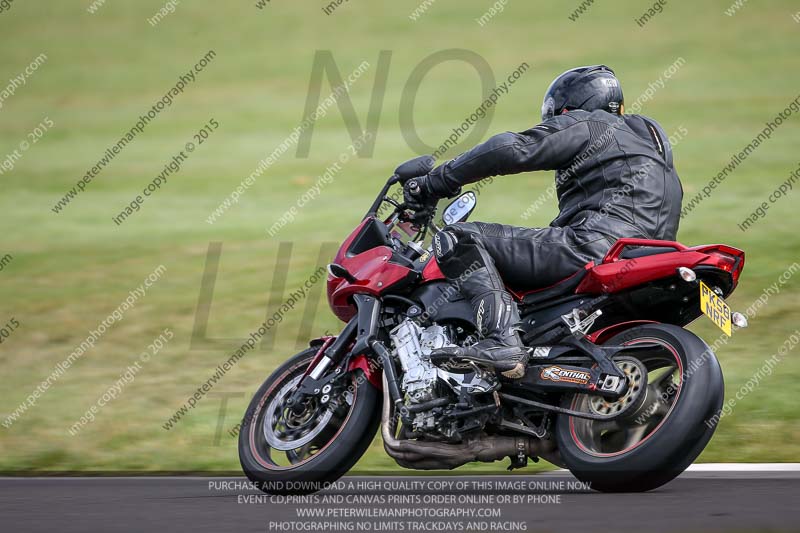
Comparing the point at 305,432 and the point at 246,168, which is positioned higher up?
the point at 305,432

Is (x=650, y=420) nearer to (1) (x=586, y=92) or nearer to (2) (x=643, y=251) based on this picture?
(2) (x=643, y=251)

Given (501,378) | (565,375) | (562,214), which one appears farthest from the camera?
(562,214)

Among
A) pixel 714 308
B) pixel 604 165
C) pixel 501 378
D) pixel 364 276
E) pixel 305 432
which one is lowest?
pixel 305 432

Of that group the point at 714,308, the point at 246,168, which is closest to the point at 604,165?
the point at 714,308

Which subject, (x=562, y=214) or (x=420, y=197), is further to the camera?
(x=420, y=197)

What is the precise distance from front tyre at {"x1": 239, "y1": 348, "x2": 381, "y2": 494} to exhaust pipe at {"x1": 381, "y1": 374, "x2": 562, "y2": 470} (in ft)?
0.64

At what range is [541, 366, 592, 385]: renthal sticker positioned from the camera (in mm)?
5172

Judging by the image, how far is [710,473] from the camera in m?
6.13

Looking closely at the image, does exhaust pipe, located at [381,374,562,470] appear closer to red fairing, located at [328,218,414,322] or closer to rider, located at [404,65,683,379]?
rider, located at [404,65,683,379]

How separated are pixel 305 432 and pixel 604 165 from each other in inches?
79.7

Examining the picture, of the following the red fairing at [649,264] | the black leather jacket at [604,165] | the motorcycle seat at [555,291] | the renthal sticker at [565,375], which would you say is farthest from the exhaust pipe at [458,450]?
the black leather jacket at [604,165]

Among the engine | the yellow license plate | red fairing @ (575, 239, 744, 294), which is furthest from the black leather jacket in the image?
the engine

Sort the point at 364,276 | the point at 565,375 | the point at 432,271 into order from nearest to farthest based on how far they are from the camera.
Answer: the point at 565,375 → the point at 432,271 → the point at 364,276

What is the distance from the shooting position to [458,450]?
550 cm
